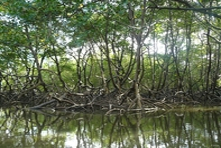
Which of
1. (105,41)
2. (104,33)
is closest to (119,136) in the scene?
(105,41)

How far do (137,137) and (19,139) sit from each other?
186cm

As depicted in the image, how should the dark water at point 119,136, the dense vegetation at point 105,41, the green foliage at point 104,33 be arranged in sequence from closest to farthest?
the dark water at point 119,136
the green foliage at point 104,33
the dense vegetation at point 105,41

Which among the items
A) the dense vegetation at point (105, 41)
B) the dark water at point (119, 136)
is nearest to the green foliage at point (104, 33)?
the dense vegetation at point (105, 41)

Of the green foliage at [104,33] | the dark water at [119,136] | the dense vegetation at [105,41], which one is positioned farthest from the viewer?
the dense vegetation at [105,41]

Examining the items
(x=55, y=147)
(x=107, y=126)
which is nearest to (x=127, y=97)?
(x=107, y=126)

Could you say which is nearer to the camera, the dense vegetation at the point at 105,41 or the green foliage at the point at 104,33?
the green foliage at the point at 104,33

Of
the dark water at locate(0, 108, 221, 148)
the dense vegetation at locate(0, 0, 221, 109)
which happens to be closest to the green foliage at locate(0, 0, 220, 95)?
the dense vegetation at locate(0, 0, 221, 109)

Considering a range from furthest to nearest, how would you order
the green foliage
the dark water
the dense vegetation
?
the dense vegetation, the green foliage, the dark water

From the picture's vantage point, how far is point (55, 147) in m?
4.09

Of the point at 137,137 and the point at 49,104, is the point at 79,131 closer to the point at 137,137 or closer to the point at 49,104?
the point at 137,137

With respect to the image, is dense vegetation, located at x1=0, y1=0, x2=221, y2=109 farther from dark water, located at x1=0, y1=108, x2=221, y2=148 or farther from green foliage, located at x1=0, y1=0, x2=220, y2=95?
dark water, located at x1=0, y1=108, x2=221, y2=148

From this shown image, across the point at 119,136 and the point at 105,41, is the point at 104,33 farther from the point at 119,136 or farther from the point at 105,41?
the point at 119,136

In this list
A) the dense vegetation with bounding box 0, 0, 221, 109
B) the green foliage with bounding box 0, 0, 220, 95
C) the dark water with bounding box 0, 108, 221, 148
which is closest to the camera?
the dark water with bounding box 0, 108, 221, 148

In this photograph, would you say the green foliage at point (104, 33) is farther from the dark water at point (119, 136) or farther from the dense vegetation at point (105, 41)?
the dark water at point (119, 136)
